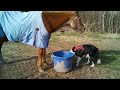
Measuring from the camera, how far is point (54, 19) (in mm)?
4250

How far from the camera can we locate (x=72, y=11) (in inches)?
164

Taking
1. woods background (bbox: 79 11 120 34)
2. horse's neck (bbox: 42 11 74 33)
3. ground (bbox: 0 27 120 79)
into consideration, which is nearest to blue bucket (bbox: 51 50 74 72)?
ground (bbox: 0 27 120 79)

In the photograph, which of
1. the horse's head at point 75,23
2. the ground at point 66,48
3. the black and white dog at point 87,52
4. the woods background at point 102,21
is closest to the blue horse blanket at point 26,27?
the ground at point 66,48

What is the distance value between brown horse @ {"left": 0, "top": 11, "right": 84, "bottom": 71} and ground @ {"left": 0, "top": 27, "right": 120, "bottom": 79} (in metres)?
0.11

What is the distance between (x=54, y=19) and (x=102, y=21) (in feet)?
2.68

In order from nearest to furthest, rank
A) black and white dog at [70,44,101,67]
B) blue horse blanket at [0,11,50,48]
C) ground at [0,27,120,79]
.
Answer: blue horse blanket at [0,11,50,48]
ground at [0,27,120,79]
black and white dog at [70,44,101,67]

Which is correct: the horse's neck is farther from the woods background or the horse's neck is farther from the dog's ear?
the dog's ear

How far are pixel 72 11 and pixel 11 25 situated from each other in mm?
899

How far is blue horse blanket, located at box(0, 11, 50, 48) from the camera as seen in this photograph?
412 centimetres

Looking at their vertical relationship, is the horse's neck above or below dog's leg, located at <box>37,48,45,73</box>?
above

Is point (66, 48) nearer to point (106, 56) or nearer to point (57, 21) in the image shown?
point (57, 21)

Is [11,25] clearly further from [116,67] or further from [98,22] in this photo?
[116,67]

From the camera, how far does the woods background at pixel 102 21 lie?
4323 millimetres

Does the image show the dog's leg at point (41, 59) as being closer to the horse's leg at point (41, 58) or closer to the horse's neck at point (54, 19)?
the horse's leg at point (41, 58)
